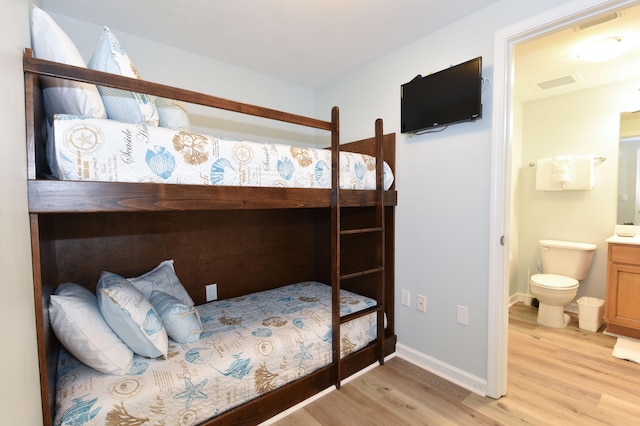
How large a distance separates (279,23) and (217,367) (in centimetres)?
212

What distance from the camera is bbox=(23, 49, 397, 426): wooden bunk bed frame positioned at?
1.02 meters

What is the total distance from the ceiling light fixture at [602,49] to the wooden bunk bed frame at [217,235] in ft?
5.35

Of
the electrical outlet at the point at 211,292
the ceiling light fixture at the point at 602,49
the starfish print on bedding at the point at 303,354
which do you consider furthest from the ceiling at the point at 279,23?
the starfish print on bedding at the point at 303,354

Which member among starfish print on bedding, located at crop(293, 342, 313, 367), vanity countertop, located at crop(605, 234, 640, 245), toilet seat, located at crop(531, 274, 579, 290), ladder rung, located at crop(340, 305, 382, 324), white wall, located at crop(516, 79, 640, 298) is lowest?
starfish print on bedding, located at crop(293, 342, 313, 367)

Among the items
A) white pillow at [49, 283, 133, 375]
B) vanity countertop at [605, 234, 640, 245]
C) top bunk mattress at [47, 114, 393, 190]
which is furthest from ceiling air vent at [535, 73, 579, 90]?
white pillow at [49, 283, 133, 375]

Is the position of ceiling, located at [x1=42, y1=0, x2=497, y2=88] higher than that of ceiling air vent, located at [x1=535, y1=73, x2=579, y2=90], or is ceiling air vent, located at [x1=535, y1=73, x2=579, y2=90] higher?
ceiling, located at [x1=42, y1=0, x2=497, y2=88]

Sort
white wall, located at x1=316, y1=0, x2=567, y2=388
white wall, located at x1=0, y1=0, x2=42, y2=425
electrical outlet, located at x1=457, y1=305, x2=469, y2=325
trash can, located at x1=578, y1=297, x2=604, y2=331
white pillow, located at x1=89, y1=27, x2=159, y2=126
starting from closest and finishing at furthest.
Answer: white wall, located at x1=0, y1=0, x2=42, y2=425
white pillow, located at x1=89, y1=27, x2=159, y2=126
white wall, located at x1=316, y1=0, x2=567, y2=388
electrical outlet, located at x1=457, y1=305, x2=469, y2=325
trash can, located at x1=578, y1=297, x2=604, y2=331

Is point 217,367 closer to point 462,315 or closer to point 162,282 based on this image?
point 162,282

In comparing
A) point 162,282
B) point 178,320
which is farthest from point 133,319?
point 162,282

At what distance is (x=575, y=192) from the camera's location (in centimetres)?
Result: 308

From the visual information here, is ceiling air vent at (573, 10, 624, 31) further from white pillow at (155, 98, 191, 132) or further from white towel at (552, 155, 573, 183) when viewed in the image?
white pillow at (155, 98, 191, 132)

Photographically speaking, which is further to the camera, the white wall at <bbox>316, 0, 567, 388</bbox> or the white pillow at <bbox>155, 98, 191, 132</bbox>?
the white wall at <bbox>316, 0, 567, 388</bbox>

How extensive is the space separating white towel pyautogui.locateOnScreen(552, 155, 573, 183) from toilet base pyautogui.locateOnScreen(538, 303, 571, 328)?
1.32 metres

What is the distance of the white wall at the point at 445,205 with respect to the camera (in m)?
1.80
